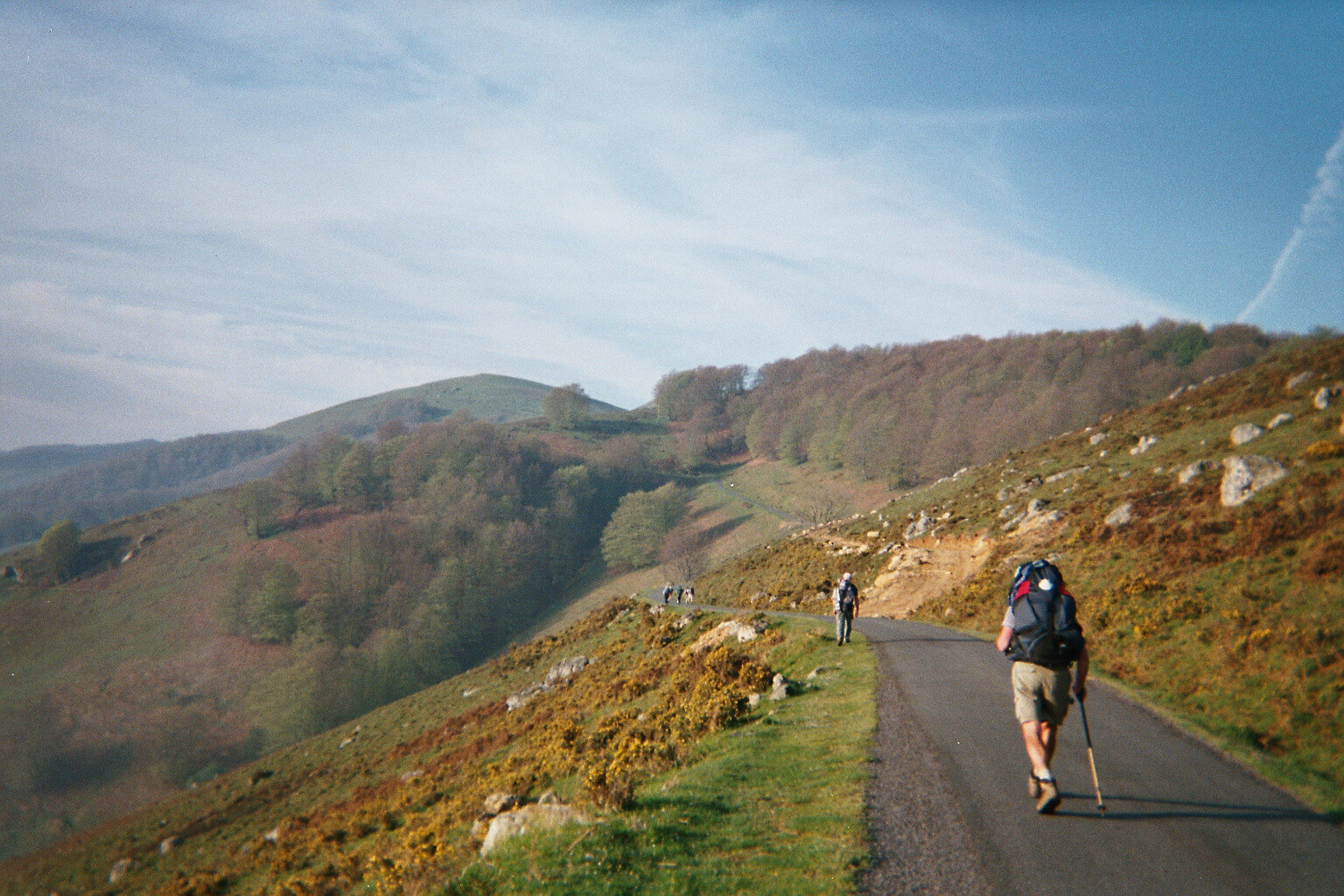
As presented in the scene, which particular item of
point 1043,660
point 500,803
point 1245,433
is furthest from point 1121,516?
point 500,803

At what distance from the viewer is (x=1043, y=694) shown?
6.86 m

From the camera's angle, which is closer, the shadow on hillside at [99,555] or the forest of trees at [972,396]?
the forest of trees at [972,396]

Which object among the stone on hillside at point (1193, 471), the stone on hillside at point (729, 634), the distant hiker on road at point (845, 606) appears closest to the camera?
the distant hiker on road at point (845, 606)

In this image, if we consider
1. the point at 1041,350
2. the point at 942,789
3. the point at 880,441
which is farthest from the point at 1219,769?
the point at 1041,350

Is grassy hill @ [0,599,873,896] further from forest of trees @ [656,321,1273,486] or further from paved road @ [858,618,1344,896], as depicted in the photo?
forest of trees @ [656,321,1273,486]

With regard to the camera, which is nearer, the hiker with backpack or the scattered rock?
the hiker with backpack

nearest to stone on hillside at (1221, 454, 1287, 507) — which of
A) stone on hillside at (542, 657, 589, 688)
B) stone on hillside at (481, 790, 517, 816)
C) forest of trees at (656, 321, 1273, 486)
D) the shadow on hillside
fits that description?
stone on hillside at (481, 790, 517, 816)

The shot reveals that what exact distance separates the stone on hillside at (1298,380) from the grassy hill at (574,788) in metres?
22.7

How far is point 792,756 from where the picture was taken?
970 centimetres

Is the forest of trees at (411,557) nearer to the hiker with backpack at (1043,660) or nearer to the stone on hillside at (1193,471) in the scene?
the stone on hillside at (1193,471)

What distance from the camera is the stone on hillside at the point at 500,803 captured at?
14000 millimetres

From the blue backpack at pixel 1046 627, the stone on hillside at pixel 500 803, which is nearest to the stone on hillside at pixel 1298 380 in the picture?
the blue backpack at pixel 1046 627

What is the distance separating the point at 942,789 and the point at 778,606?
3093 cm

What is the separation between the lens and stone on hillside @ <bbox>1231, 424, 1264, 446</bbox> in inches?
910
